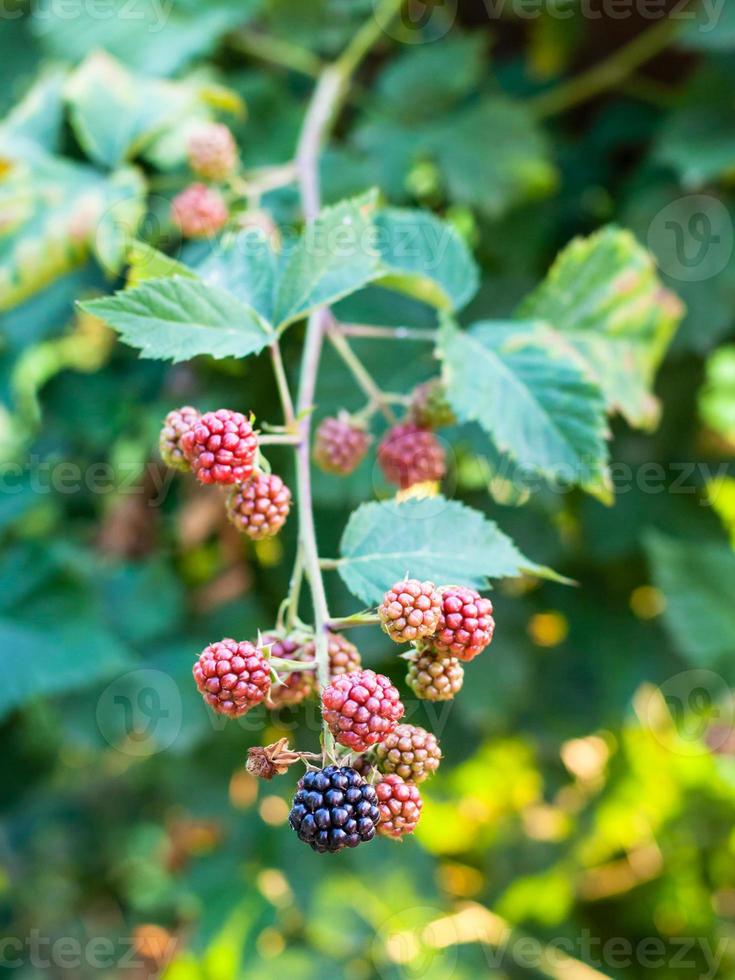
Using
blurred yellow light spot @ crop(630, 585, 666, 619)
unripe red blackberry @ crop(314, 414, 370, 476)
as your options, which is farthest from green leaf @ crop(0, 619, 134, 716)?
blurred yellow light spot @ crop(630, 585, 666, 619)

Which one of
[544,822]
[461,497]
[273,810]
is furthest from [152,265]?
[544,822]

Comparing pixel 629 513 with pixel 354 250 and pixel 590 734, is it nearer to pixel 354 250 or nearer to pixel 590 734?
pixel 590 734

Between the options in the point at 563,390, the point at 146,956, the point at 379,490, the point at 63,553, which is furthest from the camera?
the point at 146,956

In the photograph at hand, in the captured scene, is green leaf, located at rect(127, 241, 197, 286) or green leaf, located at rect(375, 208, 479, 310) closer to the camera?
green leaf, located at rect(127, 241, 197, 286)

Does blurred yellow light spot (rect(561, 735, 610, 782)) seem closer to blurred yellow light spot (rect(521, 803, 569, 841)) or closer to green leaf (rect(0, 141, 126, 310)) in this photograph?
blurred yellow light spot (rect(521, 803, 569, 841))

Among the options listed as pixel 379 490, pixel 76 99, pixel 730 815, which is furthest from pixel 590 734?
pixel 76 99

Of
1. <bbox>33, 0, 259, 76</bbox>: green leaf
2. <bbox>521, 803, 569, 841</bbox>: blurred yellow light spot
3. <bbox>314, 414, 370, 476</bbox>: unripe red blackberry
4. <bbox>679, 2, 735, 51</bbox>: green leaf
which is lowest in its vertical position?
<bbox>521, 803, 569, 841</bbox>: blurred yellow light spot

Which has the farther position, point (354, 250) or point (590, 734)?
point (590, 734)
